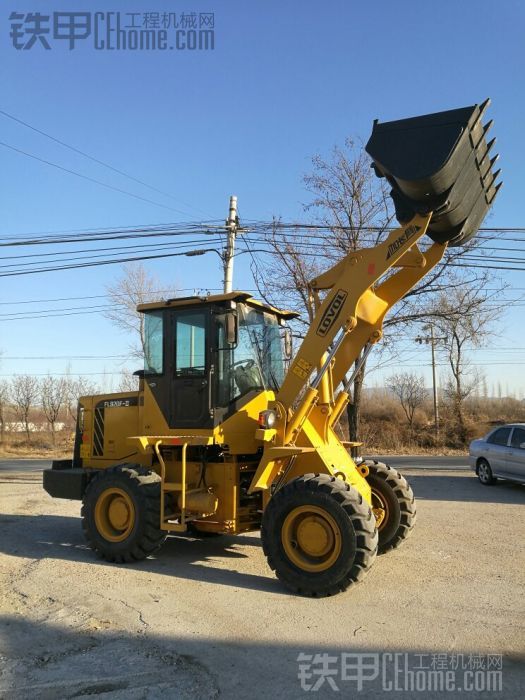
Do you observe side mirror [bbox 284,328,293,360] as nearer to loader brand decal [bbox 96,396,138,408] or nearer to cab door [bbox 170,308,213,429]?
cab door [bbox 170,308,213,429]

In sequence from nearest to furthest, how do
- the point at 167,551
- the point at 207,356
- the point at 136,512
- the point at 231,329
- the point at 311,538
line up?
the point at 311,538 < the point at 231,329 < the point at 136,512 < the point at 207,356 < the point at 167,551

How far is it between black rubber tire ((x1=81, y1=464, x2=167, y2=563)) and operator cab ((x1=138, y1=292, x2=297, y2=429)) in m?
0.81

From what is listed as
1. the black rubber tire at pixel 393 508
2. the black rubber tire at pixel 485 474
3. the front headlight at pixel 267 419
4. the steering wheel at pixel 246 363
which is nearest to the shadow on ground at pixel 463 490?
the black rubber tire at pixel 485 474

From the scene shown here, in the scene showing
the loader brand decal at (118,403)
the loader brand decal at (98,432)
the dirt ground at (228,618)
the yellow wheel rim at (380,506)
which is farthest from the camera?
the loader brand decal at (98,432)

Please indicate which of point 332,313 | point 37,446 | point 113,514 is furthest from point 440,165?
point 37,446

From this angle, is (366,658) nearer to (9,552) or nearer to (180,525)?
(180,525)

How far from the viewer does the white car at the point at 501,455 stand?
1245 cm

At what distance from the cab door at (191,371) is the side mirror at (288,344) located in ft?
4.49

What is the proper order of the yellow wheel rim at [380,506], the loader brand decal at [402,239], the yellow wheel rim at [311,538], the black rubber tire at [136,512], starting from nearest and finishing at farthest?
the yellow wheel rim at [311,538]
the loader brand decal at [402,239]
the black rubber tire at [136,512]
the yellow wheel rim at [380,506]

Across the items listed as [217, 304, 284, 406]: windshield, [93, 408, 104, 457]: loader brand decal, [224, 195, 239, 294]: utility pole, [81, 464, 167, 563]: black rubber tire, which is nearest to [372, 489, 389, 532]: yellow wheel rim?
[217, 304, 284, 406]: windshield

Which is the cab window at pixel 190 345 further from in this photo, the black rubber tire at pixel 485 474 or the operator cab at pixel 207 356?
the black rubber tire at pixel 485 474

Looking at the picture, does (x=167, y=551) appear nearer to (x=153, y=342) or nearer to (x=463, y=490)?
(x=153, y=342)

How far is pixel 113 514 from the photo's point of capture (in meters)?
7.09

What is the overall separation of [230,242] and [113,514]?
10.5m
